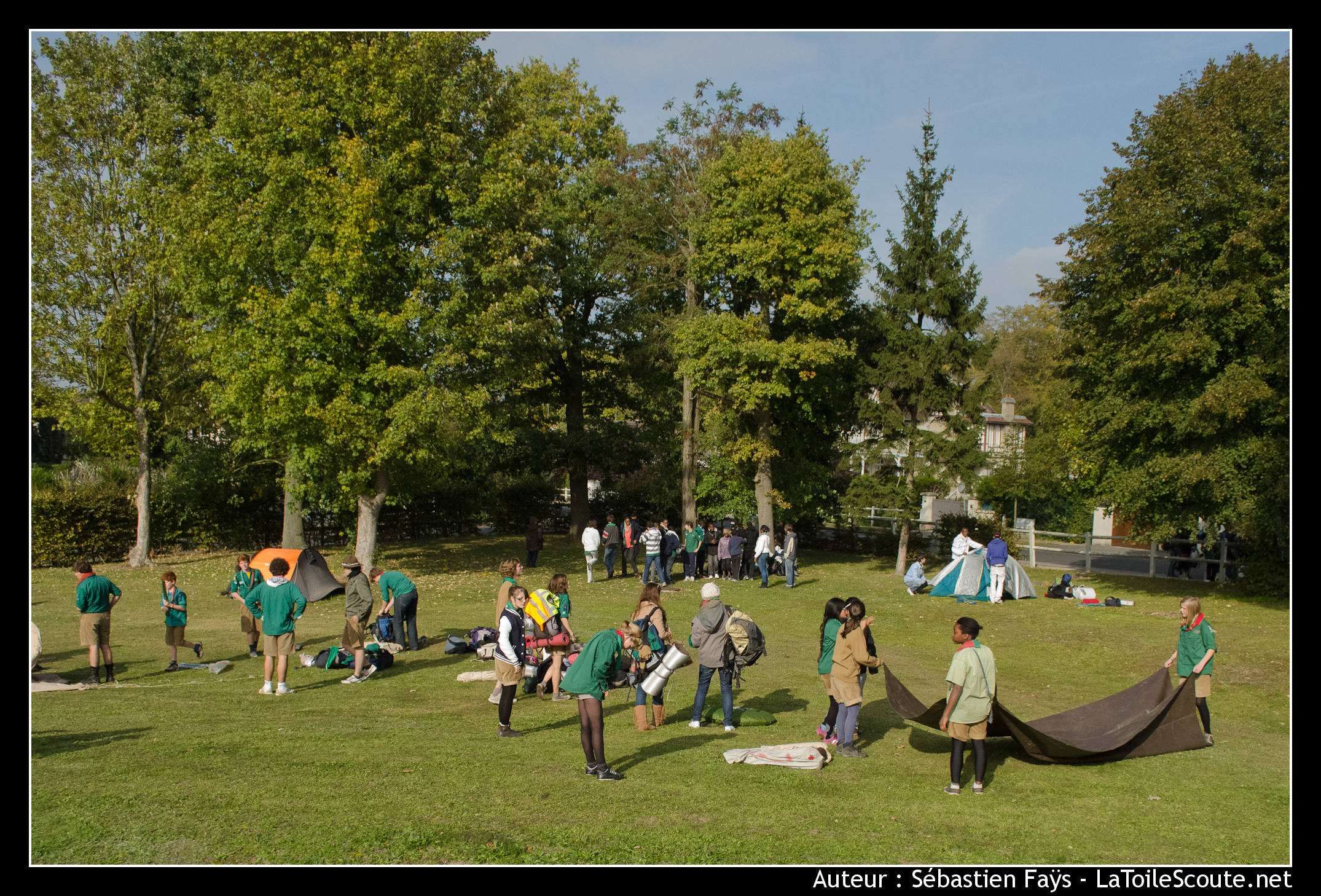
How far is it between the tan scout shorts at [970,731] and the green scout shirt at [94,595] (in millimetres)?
11270

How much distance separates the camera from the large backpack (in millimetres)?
10617

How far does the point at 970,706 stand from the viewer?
8555 mm

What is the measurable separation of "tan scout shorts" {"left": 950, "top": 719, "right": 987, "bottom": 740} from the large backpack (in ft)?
8.95

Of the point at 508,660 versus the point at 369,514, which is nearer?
the point at 508,660

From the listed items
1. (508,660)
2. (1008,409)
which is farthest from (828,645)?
(1008,409)

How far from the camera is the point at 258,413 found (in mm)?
23578

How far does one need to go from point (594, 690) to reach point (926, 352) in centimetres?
2136

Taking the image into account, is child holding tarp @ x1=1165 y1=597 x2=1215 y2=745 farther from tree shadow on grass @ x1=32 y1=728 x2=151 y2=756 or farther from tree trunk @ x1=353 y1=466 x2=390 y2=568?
tree trunk @ x1=353 y1=466 x2=390 y2=568

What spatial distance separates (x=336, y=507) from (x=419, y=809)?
776 inches

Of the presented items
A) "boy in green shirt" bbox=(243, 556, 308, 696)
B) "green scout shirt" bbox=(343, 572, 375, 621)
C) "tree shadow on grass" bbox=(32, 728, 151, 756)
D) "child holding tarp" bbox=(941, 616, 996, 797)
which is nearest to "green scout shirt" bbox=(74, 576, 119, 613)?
"boy in green shirt" bbox=(243, 556, 308, 696)

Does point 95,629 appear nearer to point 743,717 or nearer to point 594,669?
point 594,669

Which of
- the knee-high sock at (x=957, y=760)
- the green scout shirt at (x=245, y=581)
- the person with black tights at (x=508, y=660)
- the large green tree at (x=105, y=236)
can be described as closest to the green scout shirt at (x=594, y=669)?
the person with black tights at (x=508, y=660)
